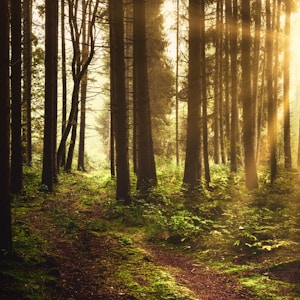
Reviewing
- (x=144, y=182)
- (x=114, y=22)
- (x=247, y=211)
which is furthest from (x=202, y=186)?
(x=114, y=22)

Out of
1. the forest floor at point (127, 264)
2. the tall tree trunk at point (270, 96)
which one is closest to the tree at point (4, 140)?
the forest floor at point (127, 264)

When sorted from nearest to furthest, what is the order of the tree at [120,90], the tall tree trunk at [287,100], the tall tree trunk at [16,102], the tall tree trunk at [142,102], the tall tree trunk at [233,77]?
the tall tree trunk at [16,102] < the tree at [120,90] < the tall tree trunk at [142,102] < the tall tree trunk at [233,77] < the tall tree trunk at [287,100]

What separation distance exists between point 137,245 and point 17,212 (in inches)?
154

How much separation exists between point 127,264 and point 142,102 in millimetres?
7562

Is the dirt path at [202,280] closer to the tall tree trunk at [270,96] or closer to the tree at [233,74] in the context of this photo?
the tall tree trunk at [270,96]

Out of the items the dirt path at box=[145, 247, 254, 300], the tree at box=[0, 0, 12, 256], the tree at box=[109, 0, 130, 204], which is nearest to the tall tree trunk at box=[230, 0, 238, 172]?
the tree at box=[109, 0, 130, 204]

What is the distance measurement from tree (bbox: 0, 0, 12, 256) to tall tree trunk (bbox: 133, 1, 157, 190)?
25.5 ft

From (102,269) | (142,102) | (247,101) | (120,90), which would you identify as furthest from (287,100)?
(102,269)

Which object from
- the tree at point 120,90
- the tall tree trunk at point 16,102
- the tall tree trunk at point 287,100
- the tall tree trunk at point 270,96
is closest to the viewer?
the tall tree trunk at point 16,102

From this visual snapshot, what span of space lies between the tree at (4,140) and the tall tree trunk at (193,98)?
28.4 ft

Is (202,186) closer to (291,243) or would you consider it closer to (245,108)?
(245,108)

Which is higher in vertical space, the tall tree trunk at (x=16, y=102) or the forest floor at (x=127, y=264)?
the tall tree trunk at (x=16, y=102)

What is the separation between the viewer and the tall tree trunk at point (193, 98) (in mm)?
13703

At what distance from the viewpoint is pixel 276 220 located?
32.9ft
